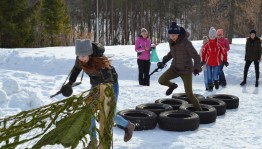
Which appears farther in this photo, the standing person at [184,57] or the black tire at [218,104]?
the black tire at [218,104]


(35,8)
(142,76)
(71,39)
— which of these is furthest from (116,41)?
(142,76)

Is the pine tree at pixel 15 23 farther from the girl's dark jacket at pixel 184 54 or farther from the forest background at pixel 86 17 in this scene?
the girl's dark jacket at pixel 184 54

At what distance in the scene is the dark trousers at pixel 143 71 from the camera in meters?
10.0

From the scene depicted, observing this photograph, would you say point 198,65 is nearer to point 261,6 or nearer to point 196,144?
point 196,144

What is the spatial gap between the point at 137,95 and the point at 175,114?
8.78 feet

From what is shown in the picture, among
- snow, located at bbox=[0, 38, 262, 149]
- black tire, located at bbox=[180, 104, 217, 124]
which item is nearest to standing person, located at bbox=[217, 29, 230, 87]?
snow, located at bbox=[0, 38, 262, 149]

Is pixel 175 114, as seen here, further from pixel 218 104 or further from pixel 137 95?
pixel 137 95

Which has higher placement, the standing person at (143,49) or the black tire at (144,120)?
the standing person at (143,49)

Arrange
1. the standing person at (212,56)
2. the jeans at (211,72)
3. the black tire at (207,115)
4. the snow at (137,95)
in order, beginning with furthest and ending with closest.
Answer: the jeans at (211,72) < the standing person at (212,56) < the black tire at (207,115) < the snow at (137,95)

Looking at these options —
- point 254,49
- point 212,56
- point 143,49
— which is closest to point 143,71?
point 143,49

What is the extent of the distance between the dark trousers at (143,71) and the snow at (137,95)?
23cm

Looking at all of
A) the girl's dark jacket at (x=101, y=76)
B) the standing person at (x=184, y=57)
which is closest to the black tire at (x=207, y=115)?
the standing person at (x=184, y=57)

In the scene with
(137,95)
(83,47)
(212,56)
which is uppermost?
Answer: (83,47)

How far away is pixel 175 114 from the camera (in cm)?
629
